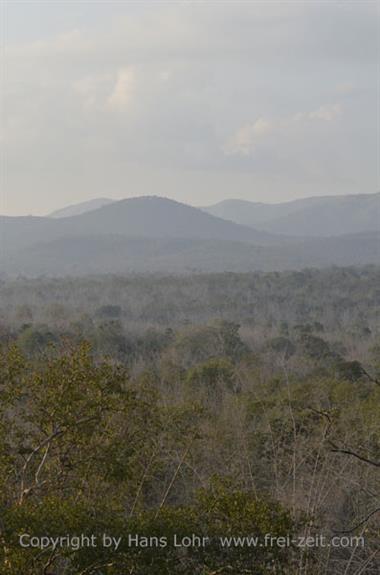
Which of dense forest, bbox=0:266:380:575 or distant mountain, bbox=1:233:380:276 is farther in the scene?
distant mountain, bbox=1:233:380:276

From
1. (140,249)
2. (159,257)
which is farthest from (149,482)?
(140,249)

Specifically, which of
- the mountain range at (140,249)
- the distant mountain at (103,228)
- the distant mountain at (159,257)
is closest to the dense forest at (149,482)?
the mountain range at (140,249)

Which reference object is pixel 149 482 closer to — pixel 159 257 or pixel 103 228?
pixel 159 257

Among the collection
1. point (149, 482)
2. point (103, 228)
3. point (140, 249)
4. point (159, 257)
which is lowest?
point (149, 482)

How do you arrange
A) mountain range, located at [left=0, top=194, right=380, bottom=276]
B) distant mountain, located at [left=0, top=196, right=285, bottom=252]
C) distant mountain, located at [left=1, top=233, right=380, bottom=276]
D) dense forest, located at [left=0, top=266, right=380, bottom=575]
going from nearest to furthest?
dense forest, located at [left=0, top=266, right=380, bottom=575] < distant mountain, located at [left=1, top=233, right=380, bottom=276] < mountain range, located at [left=0, top=194, right=380, bottom=276] < distant mountain, located at [left=0, top=196, right=285, bottom=252]

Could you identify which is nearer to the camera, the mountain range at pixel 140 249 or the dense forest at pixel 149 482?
the dense forest at pixel 149 482

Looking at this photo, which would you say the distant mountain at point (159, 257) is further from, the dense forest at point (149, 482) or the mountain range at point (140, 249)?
the dense forest at point (149, 482)

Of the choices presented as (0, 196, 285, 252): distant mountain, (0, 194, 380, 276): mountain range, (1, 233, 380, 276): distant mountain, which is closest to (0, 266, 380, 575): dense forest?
(0, 194, 380, 276): mountain range

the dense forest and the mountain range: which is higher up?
the mountain range

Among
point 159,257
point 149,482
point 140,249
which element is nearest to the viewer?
point 149,482

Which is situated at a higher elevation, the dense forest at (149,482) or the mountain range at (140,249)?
the mountain range at (140,249)

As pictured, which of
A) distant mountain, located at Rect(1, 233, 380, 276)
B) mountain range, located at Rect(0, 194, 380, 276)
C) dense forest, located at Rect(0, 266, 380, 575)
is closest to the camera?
dense forest, located at Rect(0, 266, 380, 575)

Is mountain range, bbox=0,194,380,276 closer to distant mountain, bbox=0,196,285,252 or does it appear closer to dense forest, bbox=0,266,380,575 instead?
distant mountain, bbox=0,196,285,252

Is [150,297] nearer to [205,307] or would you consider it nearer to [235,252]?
[205,307]
